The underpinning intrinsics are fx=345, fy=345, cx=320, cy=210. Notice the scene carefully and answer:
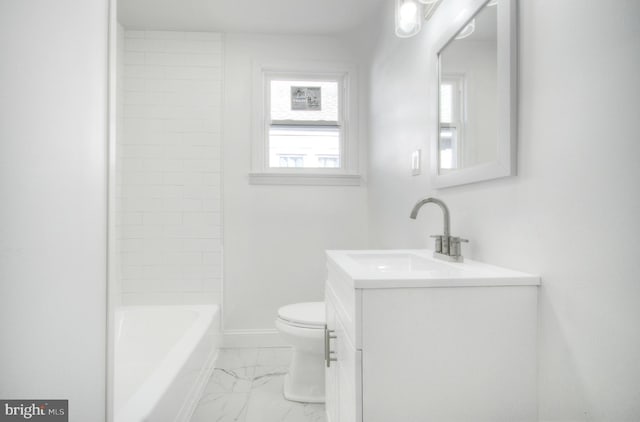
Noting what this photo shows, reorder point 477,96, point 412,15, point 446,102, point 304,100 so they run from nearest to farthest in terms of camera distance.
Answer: point 477,96, point 446,102, point 412,15, point 304,100

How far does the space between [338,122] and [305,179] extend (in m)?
0.55

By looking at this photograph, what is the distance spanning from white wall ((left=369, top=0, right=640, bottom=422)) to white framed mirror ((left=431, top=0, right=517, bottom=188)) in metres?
0.04

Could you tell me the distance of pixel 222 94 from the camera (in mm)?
2682

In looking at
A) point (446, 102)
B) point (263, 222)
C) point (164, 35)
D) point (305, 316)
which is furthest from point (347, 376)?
point (164, 35)

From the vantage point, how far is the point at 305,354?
1914 mm

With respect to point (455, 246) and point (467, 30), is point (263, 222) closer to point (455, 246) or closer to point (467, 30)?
point (455, 246)

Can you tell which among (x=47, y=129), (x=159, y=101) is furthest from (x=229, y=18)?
(x=47, y=129)

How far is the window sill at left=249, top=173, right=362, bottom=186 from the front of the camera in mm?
2691

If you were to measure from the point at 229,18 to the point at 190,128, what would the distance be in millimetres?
850

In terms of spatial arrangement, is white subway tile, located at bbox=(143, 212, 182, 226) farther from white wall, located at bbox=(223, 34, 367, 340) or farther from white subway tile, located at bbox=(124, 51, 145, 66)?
white subway tile, located at bbox=(124, 51, 145, 66)

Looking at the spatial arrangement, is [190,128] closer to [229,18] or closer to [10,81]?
[229,18]

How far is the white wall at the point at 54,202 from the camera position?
564 mm

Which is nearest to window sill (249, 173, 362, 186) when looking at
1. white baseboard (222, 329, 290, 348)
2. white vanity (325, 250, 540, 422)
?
white baseboard (222, 329, 290, 348)

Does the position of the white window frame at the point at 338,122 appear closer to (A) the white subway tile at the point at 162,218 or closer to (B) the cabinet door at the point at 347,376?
(A) the white subway tile at the point at 162,218
